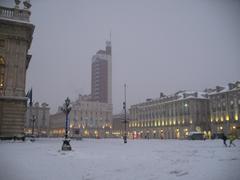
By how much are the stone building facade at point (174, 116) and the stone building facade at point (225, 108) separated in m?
5.17

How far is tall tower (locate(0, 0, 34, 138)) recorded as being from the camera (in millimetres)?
34000

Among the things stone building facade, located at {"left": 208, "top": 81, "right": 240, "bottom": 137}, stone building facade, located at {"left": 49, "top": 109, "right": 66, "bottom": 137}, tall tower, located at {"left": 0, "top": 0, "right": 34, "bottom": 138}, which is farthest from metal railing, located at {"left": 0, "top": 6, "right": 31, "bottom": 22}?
stone building facade, located at {"left": 49, "top": 109, "right": 66, "bottom": 137}

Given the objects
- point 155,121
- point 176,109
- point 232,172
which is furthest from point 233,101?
point 232,172

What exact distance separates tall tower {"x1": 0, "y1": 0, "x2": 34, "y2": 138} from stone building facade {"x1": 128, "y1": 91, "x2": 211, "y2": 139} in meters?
69.6

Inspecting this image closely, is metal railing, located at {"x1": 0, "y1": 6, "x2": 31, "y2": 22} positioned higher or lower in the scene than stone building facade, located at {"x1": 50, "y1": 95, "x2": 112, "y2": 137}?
higher

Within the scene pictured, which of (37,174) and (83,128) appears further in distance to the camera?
(83,128)

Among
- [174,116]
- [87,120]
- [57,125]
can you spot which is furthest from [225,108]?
[57,125]

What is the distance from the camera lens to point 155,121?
117 m

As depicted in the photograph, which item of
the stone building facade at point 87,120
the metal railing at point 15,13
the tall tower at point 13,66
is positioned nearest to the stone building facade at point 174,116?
the stone building facade at point 87,120

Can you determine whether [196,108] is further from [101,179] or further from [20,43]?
[101,179]

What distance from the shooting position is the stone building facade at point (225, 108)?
86812 mm

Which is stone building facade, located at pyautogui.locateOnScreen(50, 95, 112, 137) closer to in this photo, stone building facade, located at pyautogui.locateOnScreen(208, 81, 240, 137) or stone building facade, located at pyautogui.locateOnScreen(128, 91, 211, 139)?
stone building facade, located at pyautogui.locateOnScreen(128, 91, 211, 139)

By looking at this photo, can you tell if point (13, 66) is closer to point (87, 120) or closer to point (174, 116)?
point (174, 116)

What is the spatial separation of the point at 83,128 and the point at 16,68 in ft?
355
